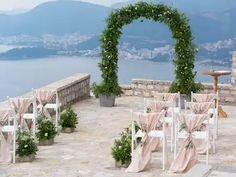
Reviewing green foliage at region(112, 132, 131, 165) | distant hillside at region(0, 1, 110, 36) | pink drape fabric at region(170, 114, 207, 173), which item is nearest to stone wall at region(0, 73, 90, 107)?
green foliage at region(112, 132, 131, 165)

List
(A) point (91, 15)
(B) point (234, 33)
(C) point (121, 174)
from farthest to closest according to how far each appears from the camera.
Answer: (A) point (91, 15) < (B) point (234, 33) < (C) point (121, 174)

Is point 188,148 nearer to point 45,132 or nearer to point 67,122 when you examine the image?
point 45,132

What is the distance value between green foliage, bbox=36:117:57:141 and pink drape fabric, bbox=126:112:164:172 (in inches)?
82.9

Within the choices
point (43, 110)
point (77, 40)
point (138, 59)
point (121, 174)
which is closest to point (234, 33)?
point (138, 59)

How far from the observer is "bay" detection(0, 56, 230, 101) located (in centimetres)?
1830

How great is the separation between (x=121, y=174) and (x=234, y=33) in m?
17.9

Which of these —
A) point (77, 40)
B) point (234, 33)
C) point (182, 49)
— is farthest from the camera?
point (77, 40)

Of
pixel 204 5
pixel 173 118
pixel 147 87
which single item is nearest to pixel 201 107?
pixel 173 118

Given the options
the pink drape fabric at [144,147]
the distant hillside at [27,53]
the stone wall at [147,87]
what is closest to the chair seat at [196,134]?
the pink drape fabric at [144,147]

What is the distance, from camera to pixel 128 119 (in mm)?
12344

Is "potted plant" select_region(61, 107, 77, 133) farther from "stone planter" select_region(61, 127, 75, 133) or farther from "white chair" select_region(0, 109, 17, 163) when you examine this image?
"white chair" select_region(0, 109, 17, 163)

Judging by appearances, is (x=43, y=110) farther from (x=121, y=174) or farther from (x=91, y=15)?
(x=91, y=15)

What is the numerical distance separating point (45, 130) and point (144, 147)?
221 cm

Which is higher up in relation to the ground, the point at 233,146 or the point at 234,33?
the point at 234,33
